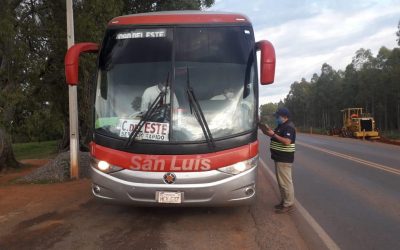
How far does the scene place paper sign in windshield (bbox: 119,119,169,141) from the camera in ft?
22.7

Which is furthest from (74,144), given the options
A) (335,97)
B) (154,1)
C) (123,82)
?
(335,97)

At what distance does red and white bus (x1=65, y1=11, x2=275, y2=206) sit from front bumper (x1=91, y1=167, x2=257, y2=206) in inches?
0.6

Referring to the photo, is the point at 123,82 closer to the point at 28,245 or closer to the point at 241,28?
the point at 241,28

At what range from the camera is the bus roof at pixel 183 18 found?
24.5 feet

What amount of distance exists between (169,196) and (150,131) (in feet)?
3.21

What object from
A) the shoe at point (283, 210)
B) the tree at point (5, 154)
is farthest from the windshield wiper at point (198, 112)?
the tree at point (5, 154)

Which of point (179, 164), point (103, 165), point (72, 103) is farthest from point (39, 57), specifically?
point (179, 164)

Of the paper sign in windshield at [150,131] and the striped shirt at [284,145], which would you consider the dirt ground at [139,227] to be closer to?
the striped shirt at [284,145]

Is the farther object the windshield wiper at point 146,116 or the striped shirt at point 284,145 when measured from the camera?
the striped shirt at point 284,145

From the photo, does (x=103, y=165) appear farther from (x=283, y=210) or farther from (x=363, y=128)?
(x=363, y=128)

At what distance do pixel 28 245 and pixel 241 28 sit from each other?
443 centimetres

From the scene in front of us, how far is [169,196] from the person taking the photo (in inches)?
270

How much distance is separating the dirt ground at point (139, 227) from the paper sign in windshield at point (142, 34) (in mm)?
2756

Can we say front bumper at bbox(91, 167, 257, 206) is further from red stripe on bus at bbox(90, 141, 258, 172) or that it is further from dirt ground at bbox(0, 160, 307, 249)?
dirt ground at bbox(0, 160, 307, 249)
